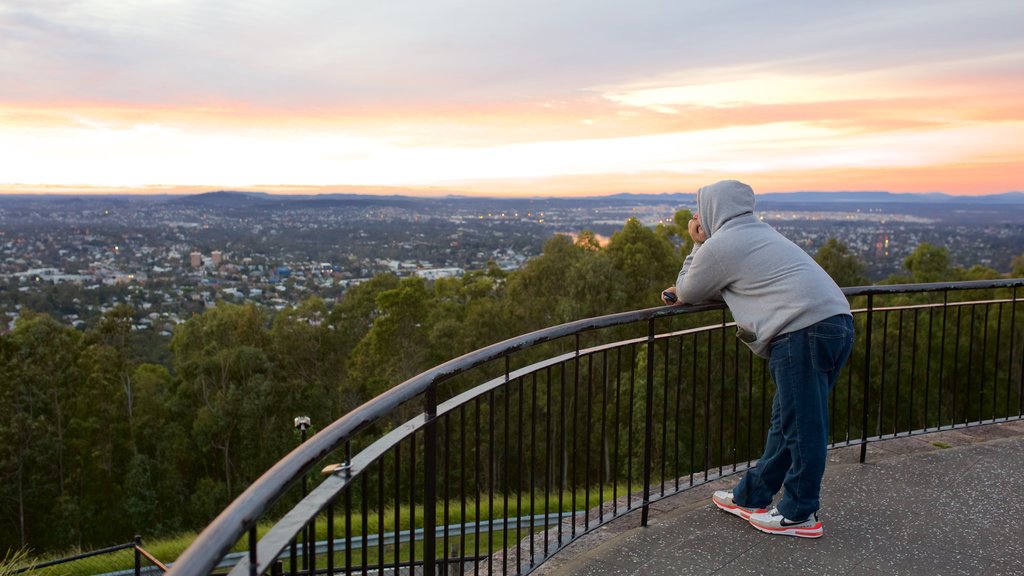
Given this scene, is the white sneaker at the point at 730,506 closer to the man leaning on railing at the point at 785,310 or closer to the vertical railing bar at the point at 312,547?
the man leaning on railing at the point at 785,310

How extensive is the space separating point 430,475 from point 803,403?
1.98 meters

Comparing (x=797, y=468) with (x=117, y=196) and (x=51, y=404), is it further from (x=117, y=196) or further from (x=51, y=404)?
(x=117, y=196)

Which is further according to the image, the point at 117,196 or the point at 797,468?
the point at 117,196

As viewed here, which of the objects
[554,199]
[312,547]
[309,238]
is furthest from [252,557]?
[309,238]

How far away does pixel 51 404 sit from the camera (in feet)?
108

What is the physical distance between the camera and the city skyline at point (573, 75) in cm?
1397

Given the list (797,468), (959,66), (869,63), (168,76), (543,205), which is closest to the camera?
(797,468)

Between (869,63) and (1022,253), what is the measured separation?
32.1 metres

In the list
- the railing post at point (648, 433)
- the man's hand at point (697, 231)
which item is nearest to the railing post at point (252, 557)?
the railing post at point (648, 433)

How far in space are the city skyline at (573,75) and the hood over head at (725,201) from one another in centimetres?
838

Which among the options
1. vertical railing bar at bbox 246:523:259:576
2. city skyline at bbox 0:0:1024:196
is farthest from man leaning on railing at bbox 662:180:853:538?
city skyline at bbox 0:0:1024:196

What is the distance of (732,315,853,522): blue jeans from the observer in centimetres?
354

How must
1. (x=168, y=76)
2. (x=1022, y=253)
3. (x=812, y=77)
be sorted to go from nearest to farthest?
(x=812, y=77), (x=168, y=76), (x=1022, y=253)

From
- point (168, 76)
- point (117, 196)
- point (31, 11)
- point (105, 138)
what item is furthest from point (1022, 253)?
point (117, 196)
